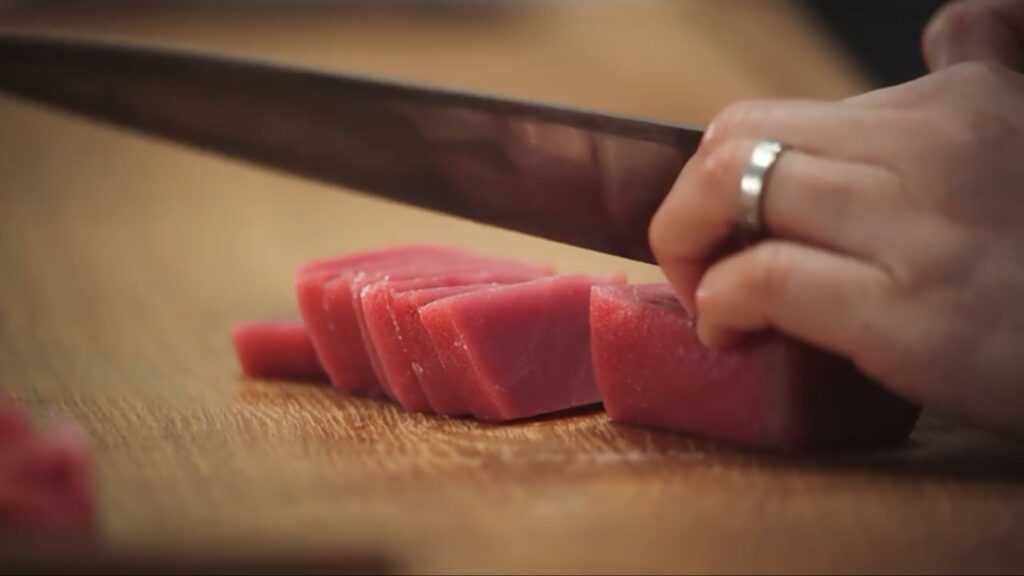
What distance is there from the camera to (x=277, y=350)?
2695mm

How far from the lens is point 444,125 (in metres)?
2.36

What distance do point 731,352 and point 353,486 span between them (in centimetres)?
59

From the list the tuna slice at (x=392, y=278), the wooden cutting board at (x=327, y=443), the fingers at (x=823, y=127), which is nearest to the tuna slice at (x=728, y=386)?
the wooden cutting board at (x=327, y=443)

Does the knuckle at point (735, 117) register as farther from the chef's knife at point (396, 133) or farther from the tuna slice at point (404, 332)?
the tuna slice at point (404, 332)

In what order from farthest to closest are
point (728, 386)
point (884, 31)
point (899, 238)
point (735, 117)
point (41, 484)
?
1. point (884, 31)
2. point (728, 386)
3. point (735, 117)
4. point (899, 238)
5. point (41, 484)

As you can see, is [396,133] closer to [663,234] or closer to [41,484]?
[663,234]

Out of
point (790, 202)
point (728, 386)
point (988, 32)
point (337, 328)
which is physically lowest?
point (337, 328)

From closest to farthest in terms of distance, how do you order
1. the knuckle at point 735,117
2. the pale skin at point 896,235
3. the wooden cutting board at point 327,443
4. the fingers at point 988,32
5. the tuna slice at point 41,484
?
the tuna slice at point 41,484 → the wooden cutting board at point 327,443 → the pale skin at point 896,235 → the knuckle at point 735,117 → the fingers at point 988,32

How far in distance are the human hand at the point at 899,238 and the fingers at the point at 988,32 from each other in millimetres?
451

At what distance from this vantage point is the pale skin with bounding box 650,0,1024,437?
69.4 inches

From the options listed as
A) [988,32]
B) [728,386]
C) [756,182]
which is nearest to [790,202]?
[756,182]

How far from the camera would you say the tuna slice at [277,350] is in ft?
8.80

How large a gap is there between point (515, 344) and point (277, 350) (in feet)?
2.17

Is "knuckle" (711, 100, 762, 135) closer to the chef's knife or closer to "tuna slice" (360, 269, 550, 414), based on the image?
the chef's knife
